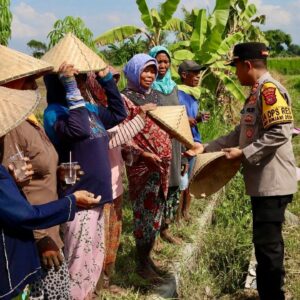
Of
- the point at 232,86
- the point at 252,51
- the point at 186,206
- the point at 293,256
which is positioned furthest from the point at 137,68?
the point at 232,86

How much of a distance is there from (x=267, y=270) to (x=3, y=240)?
2022 mm

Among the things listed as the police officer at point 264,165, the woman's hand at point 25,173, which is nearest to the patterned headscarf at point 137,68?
the police officer at point 264,165

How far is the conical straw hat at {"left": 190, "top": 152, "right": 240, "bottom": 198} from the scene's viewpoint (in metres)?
3.30

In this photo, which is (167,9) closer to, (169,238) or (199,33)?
(199,33)

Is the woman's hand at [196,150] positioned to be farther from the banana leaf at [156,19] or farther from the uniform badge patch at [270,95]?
the banana leaf at [156,19]

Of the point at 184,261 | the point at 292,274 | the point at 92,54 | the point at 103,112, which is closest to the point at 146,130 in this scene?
the point at 103,112

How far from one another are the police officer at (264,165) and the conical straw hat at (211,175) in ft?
0.35

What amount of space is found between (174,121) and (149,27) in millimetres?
5074

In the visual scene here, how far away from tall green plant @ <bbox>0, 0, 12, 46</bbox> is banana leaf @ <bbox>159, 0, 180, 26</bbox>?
2.50m

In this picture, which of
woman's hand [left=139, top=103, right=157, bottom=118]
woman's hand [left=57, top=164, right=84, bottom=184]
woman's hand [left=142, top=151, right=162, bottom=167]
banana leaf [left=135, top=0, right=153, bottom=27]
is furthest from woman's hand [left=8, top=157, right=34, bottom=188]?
banana leaf [left=135, top=0, right=153, bottom=27]

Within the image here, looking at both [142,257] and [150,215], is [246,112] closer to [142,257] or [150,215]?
[150,215]

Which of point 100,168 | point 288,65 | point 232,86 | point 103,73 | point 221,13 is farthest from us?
point 288,65

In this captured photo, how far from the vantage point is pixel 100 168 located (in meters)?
2.86

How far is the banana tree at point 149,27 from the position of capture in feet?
26.0
